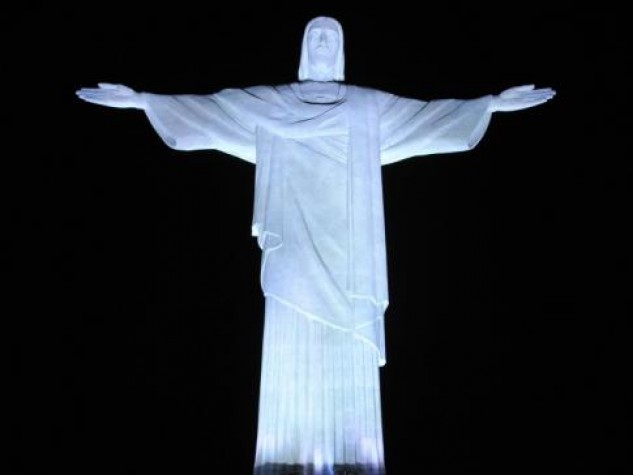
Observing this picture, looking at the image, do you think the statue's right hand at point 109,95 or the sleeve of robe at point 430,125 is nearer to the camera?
the statue's right hand at point 109,95

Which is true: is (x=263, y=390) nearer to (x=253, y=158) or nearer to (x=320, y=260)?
(x=320, y=260)

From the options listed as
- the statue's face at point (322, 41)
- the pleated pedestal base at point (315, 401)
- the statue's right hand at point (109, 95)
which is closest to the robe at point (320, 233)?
the pleated pedestal base at point (315, 401)

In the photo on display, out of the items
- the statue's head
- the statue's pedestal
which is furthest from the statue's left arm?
the statue's pedestal

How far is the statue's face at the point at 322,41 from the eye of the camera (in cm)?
802

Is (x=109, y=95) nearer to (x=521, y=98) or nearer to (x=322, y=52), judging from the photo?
(x=322, y=52)

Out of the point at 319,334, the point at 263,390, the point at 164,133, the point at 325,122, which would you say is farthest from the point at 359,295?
the point at 164,133

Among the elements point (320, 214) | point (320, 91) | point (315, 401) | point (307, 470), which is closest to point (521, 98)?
point (320, 91)

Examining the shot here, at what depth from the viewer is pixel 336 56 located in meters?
8.05

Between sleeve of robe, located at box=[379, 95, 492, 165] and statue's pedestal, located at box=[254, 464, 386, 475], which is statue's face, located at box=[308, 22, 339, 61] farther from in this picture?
statue's pedestal, located at box=[254, 464, 386, 475]

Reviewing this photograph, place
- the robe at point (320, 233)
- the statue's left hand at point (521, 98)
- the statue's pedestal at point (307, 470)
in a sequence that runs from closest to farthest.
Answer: the statue's pedestal at point (307, 470), the robe at point (320, 233), the statue's left hand at point (521, 98)

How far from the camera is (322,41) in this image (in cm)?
805

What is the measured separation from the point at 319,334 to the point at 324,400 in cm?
50

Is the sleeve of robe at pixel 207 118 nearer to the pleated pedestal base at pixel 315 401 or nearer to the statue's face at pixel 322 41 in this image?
the statue's face at pixel 322 41

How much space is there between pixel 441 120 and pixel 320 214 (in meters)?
1.34
